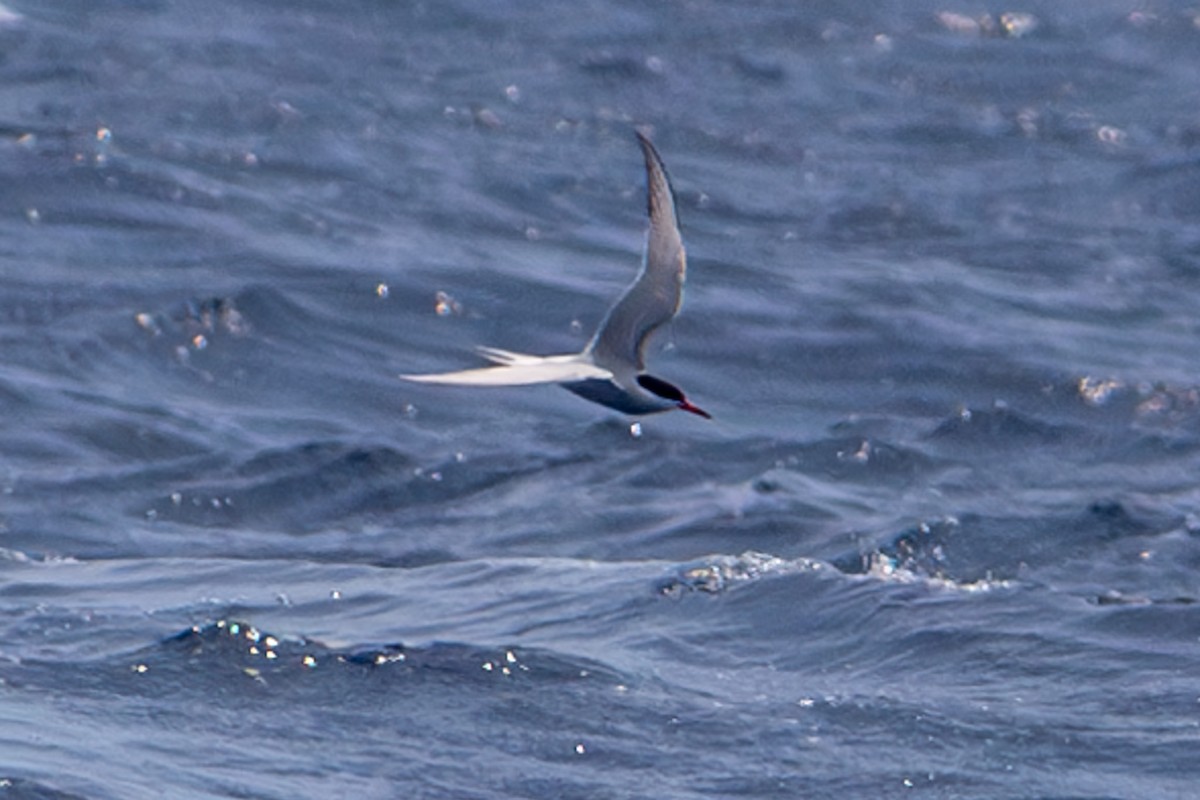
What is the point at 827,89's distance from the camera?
2303 cm

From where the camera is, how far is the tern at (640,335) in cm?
814

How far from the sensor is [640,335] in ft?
27.6

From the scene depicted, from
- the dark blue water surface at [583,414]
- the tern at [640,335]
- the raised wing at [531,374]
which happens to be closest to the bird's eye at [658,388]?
the tern at [640,335]

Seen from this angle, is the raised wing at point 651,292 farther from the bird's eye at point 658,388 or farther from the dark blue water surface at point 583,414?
the dark blue water surface at point 583,414

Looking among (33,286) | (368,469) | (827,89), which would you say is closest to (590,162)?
(827,89)

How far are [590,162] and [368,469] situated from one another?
Answer: 289 inches

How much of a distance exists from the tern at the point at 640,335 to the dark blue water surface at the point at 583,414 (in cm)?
113

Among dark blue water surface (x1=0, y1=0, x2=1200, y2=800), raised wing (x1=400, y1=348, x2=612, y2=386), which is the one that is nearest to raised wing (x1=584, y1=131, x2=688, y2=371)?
raised wing (x1=400, y1=348, x2=612, y2=386)

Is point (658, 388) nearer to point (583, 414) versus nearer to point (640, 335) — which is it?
point (640, 335)

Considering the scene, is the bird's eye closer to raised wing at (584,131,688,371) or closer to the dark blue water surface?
raised wing at (584,131,688,371)

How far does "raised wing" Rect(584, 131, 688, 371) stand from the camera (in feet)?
26.7

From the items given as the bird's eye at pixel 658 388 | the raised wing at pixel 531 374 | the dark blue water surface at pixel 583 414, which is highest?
the raised wing at pixel 531 374

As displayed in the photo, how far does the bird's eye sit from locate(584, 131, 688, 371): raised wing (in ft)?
0.21

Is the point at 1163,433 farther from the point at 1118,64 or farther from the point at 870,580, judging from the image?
the point at 1118,64
